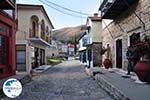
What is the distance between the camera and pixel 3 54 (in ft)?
47.9

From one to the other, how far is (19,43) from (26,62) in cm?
154

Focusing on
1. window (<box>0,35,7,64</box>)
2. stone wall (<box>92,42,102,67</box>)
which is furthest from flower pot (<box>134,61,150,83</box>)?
stone wall (<box>92,42,102,67</box>)

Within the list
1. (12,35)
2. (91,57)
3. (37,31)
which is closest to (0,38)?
(12,35)

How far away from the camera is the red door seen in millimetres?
14109

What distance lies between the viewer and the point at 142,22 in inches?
459

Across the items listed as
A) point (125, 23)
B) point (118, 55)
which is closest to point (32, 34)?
point (118, 55)

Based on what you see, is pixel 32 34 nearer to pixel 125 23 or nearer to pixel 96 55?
pixel 96 55

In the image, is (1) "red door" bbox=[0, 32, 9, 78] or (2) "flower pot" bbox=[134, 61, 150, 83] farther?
(1) "red door" bbox=[0, 32, 9, 78]

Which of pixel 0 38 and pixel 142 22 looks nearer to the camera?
pixel 142 22

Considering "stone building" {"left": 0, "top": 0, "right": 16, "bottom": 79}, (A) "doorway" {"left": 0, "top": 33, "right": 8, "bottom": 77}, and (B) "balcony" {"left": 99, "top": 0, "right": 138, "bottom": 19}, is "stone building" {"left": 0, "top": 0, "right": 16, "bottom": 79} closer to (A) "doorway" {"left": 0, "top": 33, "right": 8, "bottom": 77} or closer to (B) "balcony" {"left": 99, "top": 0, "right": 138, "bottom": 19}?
(A) "doorway" {"left": 0, "top": 33, "right": 8, "bottom": 77}

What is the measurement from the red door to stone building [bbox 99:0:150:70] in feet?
19.6

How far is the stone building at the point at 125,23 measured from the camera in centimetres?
1166

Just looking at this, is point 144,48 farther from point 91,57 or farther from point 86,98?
point 91,57

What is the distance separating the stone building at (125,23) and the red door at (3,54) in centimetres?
598
